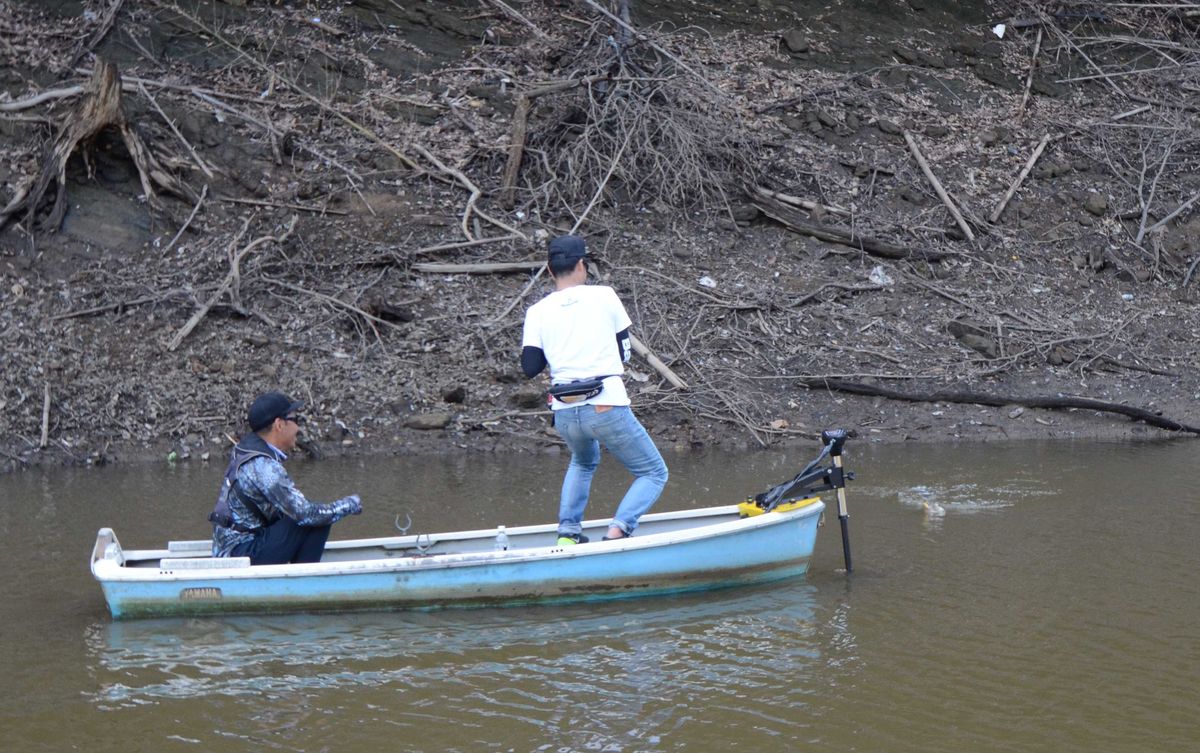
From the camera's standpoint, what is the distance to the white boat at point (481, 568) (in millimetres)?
6891

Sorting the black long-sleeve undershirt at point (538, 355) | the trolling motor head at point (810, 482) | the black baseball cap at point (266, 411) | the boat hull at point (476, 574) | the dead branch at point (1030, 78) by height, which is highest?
the dead branch at point (1030, 78)

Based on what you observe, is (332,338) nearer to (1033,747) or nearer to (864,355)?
(864,355)

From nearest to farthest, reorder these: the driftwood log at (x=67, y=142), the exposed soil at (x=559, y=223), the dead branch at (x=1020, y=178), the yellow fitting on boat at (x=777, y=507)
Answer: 1. the yellow fitting on boat at (x=777, y=507)
2. the exposed soil at (x=559, y=223)
3. the driftwood log at (x=67, y=142)
4. the dead branch at (x=1020, y=178)

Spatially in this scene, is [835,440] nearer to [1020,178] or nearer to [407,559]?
[407,559]

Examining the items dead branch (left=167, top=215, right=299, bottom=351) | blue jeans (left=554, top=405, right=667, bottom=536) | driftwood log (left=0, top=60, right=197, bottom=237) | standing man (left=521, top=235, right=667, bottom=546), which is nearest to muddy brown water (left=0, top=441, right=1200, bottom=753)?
blue jeans (left=554, top=405, right=667, bottom=536)

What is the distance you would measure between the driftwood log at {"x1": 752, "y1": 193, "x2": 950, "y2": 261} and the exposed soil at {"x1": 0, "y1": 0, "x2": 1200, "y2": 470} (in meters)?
0.04

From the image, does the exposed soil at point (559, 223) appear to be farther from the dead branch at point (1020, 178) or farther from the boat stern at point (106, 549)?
the boat stern at point (106, 549)

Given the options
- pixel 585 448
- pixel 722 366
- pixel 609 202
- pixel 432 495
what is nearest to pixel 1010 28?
pixel 609 202

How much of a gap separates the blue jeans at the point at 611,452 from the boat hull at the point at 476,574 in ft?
0.78

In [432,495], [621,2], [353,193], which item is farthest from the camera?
[621,2]

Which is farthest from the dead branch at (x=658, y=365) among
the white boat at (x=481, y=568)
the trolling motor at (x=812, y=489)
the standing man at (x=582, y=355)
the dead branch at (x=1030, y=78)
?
the dead branch at (x=1030, y=78)

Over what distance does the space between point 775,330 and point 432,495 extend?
477cm

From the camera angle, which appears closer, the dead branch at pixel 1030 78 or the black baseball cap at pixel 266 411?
the black baseball cap at pixel 266 411

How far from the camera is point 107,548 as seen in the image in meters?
7.04
